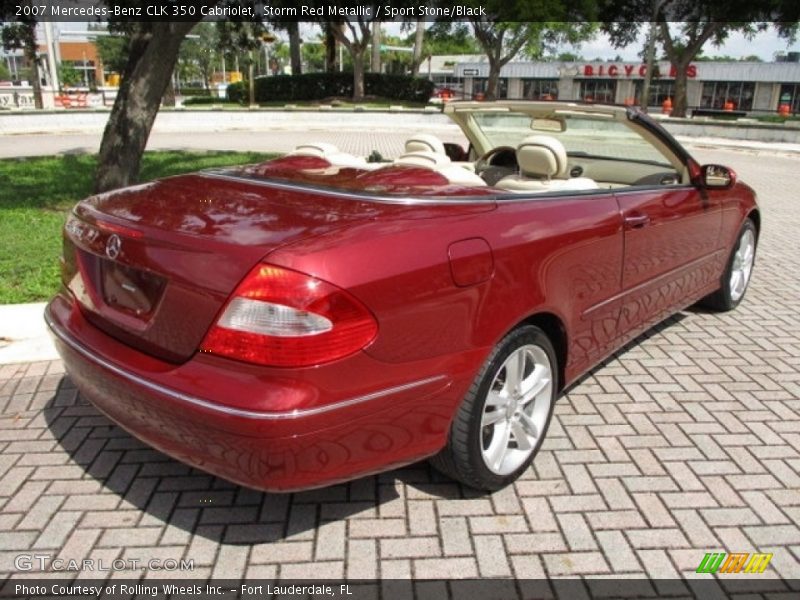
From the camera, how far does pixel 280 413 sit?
81.3 inches

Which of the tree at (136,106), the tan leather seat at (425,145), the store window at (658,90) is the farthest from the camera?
the store window at (658,90)

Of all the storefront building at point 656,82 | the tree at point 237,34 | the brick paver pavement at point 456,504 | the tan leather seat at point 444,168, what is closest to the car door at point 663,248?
the brick paver pavement at point 456,504

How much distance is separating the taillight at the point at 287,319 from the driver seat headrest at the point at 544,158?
1849 millimetres

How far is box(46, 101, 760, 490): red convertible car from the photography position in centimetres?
212

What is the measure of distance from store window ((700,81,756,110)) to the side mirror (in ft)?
180

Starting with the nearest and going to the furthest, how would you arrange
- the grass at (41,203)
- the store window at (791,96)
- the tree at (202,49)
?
the grass at (41,203) → the store window at (791,96) → the tree at (202,49)

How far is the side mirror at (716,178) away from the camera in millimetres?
4230

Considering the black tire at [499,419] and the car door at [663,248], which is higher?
the car door at [663,248]

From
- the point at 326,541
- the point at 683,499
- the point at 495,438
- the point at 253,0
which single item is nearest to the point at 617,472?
the point at 683,499

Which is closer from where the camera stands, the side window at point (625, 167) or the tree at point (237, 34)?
the side window at point (625, 167)

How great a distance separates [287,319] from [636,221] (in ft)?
6.90

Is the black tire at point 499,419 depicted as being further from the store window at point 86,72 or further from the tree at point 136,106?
the store window at point 86,72

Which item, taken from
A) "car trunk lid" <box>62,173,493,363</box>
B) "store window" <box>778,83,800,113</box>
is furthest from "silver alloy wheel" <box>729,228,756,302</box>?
"store window" <box>778,83,800,113</box>

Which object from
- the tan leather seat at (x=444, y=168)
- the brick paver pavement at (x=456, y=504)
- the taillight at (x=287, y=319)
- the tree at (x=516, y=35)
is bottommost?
the brick paver pavement at (x=456, y=504)
